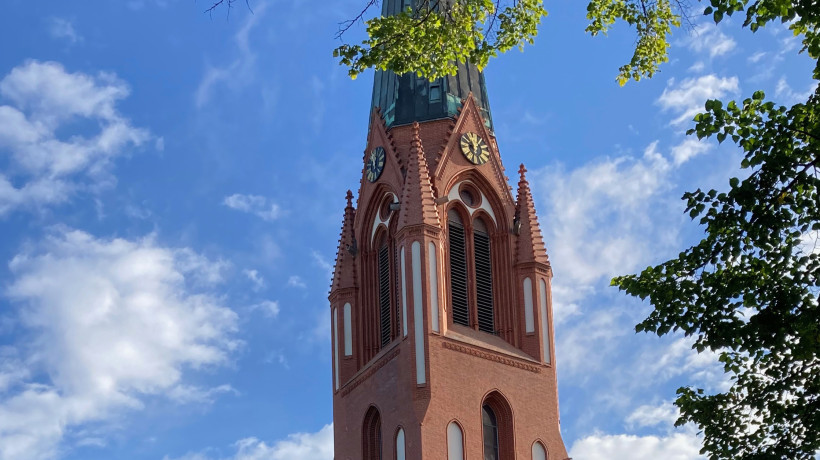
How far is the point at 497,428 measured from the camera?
4781 centimetres

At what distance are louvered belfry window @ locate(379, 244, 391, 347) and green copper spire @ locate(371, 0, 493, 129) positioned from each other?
14.7 ft

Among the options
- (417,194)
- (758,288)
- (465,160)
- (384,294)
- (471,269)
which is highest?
(465,160)

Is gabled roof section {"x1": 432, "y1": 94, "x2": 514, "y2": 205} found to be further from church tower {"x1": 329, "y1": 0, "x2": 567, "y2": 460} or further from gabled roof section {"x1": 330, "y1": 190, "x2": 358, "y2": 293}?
gabled roof section {"x1": 330, "y1": 190, "x2": 358, "y2": 293}

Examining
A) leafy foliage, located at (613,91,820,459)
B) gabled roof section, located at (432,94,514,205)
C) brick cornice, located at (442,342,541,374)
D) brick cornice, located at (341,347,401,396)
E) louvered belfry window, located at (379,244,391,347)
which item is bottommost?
leafy foliage, located at (613,91,820,459)

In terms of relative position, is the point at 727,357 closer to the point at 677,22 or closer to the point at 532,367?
the point at 677,22

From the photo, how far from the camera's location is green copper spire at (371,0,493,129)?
52.8m

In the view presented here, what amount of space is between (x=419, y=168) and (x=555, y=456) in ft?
32.7

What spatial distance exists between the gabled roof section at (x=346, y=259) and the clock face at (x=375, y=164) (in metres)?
1.57

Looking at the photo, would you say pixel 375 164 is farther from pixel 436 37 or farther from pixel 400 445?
pixel 436 37

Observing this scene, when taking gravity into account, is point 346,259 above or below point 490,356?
above

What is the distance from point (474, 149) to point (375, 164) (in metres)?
3.40

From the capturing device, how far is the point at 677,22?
24.2 m

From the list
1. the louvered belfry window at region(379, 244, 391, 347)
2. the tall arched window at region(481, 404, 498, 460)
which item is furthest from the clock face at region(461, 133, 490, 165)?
the tall arched window at region(481, 404, 498, 460)

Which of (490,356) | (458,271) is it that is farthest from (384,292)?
(490,356)
